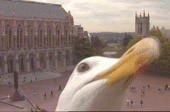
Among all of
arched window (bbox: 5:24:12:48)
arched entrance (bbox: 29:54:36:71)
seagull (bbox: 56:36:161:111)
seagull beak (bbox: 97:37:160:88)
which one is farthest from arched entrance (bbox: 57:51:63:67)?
seagull beak (bbox: 97:37:160:88)

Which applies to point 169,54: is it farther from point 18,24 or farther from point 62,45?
point 18,24

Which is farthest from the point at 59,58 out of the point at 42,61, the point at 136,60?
the point at 136,60

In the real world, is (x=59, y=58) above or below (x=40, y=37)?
below

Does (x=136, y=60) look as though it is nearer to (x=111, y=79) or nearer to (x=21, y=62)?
(x=111, y=79)

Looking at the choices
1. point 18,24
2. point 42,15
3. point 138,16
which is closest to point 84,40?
point 42,15

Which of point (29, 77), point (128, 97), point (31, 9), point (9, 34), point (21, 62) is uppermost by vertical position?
point (31, 9)

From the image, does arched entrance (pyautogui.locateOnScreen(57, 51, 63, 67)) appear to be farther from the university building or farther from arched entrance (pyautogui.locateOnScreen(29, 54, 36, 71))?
arched entrance (pyautogui.locateOnScreen(29, 54, 36, 71))
